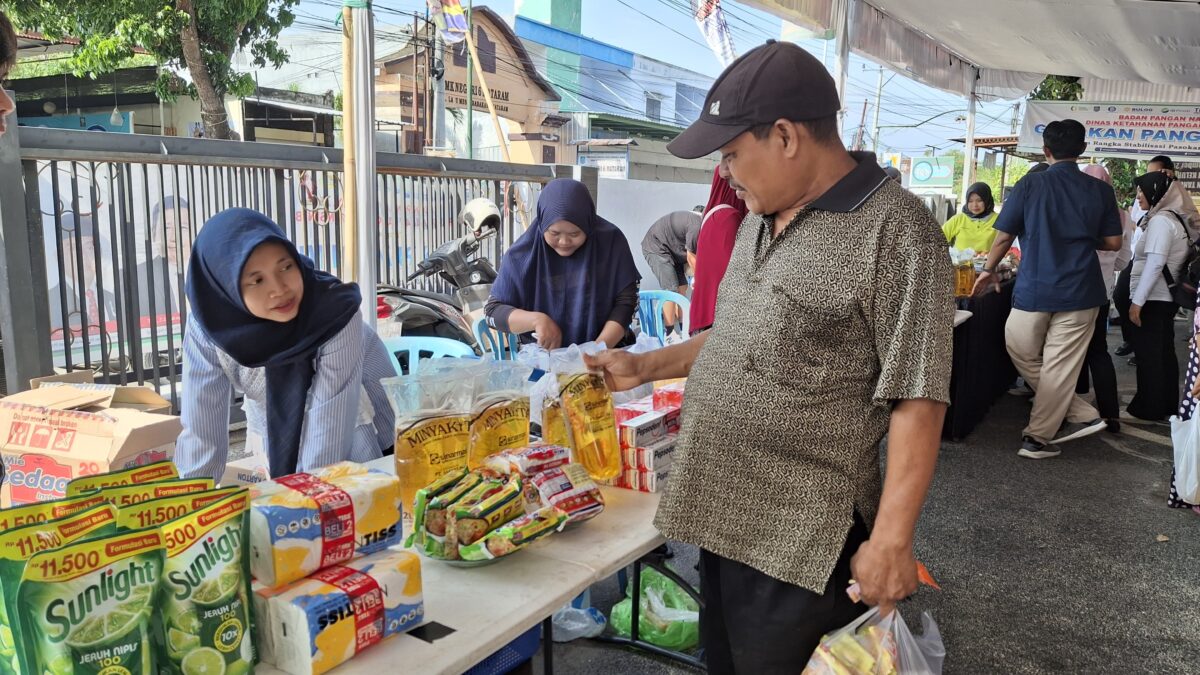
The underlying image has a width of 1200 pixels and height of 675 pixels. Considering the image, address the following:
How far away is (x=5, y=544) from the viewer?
3.01 ft

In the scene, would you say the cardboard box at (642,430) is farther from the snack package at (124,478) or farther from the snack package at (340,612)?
the snack package at (124,478)

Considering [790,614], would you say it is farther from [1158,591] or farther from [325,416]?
[1158,591]

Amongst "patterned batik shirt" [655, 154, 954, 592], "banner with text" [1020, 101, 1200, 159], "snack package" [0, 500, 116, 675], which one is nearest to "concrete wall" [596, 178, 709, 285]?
"banner with text" [1020, 101, 1200, 159]

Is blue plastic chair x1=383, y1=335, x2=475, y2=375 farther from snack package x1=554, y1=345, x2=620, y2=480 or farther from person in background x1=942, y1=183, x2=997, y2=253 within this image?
person in background x1=942, y1=183, x2=997, y2=253

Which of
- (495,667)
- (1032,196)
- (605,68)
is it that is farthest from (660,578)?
(605,68)

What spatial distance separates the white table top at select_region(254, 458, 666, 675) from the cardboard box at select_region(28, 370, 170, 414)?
3.19 feet

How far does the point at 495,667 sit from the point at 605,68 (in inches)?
1389

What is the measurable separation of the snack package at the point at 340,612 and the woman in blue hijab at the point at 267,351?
840 mm

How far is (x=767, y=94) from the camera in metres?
1.29

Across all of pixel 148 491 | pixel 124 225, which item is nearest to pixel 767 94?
pixel 148 491

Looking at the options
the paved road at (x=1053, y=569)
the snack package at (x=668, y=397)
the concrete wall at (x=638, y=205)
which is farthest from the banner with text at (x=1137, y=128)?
the snack package at (x=668, y=397)

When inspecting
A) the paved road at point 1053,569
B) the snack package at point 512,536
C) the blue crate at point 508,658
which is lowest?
the paved road at point 1053,569

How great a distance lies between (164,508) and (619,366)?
41.2 inches

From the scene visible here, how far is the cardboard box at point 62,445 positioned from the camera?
1687 millimetres
